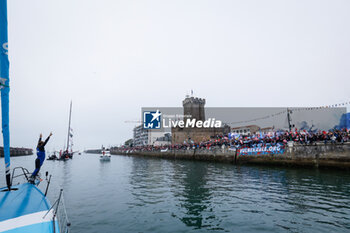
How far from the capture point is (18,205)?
5133 mm

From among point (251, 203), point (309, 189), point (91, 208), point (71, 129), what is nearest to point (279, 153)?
point (309, 189)

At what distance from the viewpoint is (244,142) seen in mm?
31859

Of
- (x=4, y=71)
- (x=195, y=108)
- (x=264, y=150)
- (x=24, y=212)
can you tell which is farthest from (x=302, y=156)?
(x=195, y=108)

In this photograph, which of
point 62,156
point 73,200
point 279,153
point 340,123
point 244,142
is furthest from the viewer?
point 62,156

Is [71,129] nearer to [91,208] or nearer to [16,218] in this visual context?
[91,208]

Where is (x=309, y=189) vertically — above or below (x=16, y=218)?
below

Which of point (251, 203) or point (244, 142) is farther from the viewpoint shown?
point (244, 142)

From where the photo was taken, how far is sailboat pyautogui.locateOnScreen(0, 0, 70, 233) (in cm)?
401

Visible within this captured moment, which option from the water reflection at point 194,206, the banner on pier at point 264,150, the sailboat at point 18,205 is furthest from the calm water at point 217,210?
the banner on pier at point 264,150

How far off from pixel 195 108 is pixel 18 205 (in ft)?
245

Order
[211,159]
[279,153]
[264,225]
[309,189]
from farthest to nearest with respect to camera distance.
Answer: [211,159] → [279,153] → [309,189] → [264,225]

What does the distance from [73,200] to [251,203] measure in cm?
983

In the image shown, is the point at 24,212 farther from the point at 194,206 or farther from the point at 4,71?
the point at 194,206

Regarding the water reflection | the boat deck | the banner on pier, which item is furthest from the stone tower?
the boat deck
